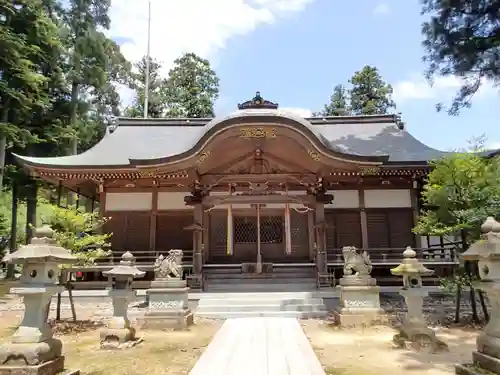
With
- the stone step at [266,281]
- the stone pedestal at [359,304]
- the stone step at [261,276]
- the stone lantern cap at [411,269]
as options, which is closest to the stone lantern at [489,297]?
the stone lantern cap at [411,269]

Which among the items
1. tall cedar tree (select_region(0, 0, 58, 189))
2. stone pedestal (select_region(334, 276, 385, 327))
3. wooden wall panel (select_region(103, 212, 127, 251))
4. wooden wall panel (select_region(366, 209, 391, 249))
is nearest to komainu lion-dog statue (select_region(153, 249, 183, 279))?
stone pedestal (select_region(334, 276, 385, 327))

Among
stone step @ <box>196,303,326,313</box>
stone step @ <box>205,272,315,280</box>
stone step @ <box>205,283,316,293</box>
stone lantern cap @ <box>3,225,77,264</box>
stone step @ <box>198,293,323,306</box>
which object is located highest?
stone lantern cap @ <box>3,225,77,264</box>

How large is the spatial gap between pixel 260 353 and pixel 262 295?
4723 mm

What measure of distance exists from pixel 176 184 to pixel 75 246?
5.37m

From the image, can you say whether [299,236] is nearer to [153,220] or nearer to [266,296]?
[266,296]

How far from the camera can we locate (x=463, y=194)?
7.35 m

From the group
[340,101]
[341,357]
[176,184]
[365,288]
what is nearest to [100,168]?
[176,184]

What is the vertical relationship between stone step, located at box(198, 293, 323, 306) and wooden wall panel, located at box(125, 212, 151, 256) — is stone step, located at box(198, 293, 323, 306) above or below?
below

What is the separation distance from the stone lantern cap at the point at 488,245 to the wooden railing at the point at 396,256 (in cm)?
686

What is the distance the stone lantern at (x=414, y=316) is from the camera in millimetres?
5645

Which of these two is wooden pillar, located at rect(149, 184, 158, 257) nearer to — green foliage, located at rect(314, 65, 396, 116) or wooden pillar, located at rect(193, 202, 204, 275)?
wooden pillar, located at rect(193, 202, 204, 275)

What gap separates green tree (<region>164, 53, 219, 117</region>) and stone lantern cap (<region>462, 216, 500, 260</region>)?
99.6 ft

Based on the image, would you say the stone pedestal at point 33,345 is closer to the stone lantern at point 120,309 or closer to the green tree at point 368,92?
the stone lantern at point 120,309

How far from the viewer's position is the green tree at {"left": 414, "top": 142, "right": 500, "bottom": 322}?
277 inches
